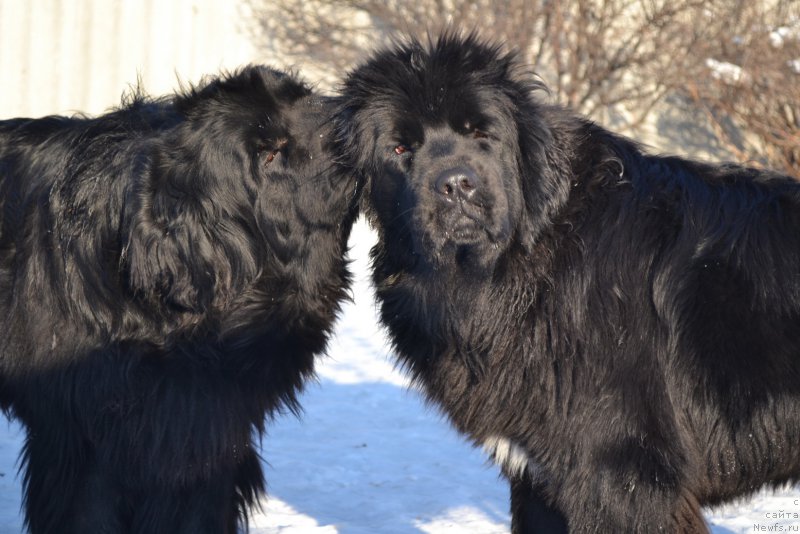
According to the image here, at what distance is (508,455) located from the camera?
10.6ft

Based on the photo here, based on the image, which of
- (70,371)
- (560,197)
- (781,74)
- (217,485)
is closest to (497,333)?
(560,197)

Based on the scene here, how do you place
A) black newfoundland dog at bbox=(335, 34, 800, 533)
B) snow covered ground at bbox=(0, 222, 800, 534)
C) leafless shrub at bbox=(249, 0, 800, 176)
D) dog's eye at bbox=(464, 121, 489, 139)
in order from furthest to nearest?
leafless shrub at bbox=(249, 0, 800, 176), snow covered ground at bbox=(0, 222, 800, 534), dog's eye at bbox=(464, 121, 489, 139), black newfoundland dog at bbox=(335, 34, 800, 533)

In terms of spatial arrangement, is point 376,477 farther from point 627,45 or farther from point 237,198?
point 627,45

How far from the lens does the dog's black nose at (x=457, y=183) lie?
3.01 metres

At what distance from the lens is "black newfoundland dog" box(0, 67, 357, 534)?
332 cm

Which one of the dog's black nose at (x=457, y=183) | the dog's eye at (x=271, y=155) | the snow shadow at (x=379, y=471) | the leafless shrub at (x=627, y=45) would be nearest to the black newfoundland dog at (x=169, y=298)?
the dog's eye at (x=271, y=155)

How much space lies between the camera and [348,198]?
3416mm

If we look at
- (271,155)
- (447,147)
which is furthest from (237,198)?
(447,147)

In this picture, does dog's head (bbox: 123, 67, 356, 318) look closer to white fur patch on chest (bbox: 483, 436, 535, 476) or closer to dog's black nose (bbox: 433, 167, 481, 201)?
dog's black nose (bbox: 433, 167, 481, 201)

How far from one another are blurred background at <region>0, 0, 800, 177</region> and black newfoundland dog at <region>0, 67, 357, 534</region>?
554 cm

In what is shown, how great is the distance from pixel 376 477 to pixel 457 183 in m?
2.21

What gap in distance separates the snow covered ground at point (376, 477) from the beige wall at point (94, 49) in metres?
4.85

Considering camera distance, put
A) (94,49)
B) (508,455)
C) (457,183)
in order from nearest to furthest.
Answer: (457,183) < (508,455) < (94,49)

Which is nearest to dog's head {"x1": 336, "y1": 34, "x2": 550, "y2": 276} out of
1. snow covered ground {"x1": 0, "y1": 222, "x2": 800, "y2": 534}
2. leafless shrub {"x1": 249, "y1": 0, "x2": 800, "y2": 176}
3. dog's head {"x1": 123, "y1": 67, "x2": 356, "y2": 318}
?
dog's head {"x1": 123, "y1": 67, "x2": 356, "y2": 318}
